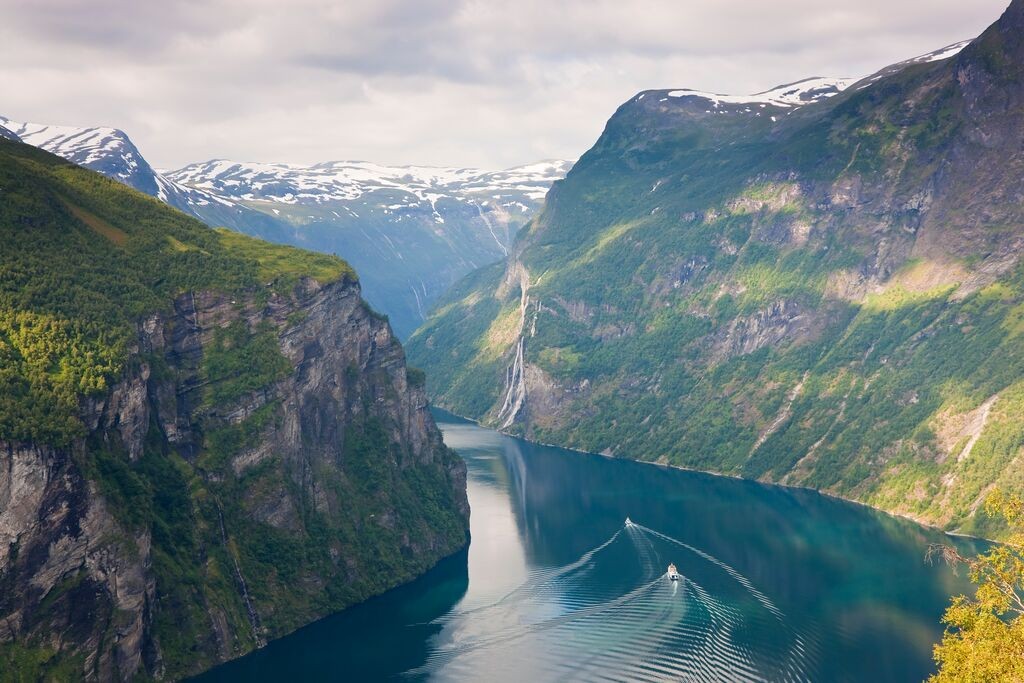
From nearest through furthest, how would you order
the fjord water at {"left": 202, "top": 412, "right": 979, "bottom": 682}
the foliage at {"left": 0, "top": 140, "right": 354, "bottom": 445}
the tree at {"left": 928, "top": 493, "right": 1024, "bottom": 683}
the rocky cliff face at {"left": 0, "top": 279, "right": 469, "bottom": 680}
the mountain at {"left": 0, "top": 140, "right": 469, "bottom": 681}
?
1. the tree at {"left": 928, "top": 493, "right": 1024, "bottom": 683}
2. the rocky cliff face at {"left": 0, "top": 279, "right": 469, "bottom": 680}
3. the mountain at {"left": 0, "top": 140, "right": 469, "bottom": 681}
4. the foliage at {"left": 0, "top": 140, "right": 354, "bottom": 445}
5. the fjord water at {"left": 202, "top": 412, "right": 979, "bottom": 682}

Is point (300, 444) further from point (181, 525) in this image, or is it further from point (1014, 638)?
point (1014, 638)

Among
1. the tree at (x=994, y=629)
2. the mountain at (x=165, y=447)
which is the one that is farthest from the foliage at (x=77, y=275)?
the tree at (x=994, y=629)

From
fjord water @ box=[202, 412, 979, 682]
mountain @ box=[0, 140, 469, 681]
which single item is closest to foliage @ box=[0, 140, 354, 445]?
mountain @ box=[0, 140, 469, 681]

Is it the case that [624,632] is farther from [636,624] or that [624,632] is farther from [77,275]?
[77,275]

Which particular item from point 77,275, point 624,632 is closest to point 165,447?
point 77,275

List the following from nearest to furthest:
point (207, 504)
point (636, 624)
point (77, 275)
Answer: point (207, 504) → point (77, 275) → point (636, 624)

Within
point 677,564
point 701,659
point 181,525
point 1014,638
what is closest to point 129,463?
point 181,525

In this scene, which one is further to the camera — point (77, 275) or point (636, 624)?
point (636, 624)

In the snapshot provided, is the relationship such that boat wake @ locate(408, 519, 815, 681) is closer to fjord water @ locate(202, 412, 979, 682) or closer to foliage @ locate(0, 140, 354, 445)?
fjord water @ locate(202, 412, 979, 682)
